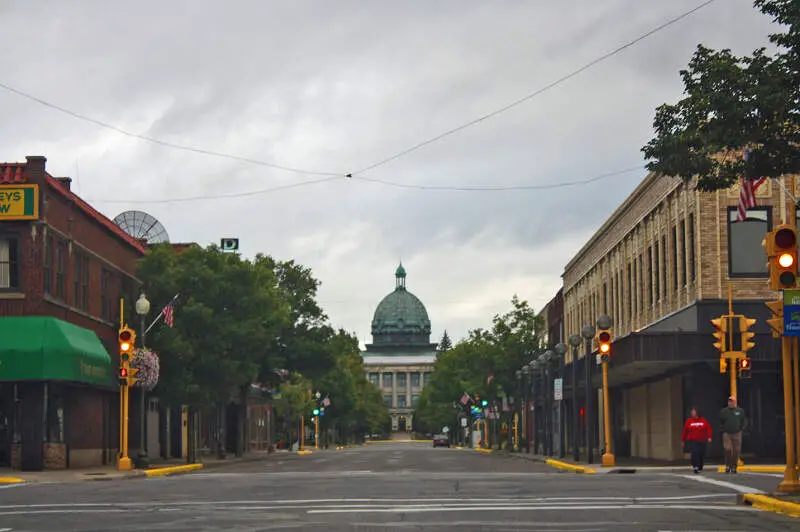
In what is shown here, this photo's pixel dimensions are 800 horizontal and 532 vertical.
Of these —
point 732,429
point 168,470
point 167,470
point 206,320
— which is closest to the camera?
point 732,429

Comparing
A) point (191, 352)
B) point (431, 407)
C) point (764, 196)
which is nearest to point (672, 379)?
point (764, 196)

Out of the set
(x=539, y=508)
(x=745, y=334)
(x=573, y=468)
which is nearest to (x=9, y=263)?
(x=573, y=468)

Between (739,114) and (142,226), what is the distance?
48297 millimetres

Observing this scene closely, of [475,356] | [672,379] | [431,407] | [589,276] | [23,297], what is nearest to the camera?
[23,297]

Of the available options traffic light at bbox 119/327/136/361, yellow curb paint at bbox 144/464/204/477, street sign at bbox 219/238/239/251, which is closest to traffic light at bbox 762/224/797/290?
traffic light at bbox 119/327/136/361

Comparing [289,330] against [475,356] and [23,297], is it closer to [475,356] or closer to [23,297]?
[475,356]

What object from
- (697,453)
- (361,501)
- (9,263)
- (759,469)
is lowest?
(759,469)

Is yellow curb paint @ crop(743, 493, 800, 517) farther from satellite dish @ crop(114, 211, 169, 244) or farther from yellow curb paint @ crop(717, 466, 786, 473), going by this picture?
satellite dish @ crop(114, 211, 169, 244)

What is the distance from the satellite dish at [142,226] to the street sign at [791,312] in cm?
4740

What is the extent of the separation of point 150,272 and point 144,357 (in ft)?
31.2

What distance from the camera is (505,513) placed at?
18906 millimetres

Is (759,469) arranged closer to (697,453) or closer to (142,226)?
(697,453)

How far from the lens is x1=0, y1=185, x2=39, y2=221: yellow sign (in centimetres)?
4147

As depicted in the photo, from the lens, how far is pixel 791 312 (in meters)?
19.5
